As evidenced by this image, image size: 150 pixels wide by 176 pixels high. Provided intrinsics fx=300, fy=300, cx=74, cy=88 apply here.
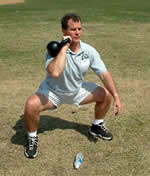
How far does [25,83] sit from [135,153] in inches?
140

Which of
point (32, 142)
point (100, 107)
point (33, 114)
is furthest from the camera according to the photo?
point (100, 107)

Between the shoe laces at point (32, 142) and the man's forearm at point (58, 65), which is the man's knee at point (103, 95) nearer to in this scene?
the man's forearm at point (58, 65)

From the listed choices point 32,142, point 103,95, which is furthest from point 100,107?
point 32,142

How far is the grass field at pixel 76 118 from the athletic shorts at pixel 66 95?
2.29 ft

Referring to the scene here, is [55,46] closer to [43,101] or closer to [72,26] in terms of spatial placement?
[72,26]

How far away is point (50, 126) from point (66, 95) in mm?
1020

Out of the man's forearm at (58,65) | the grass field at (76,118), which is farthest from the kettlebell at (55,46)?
the grass field at (76,118)

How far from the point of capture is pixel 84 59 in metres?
4.50

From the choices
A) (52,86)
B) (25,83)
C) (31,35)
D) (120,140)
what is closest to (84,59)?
(52,86)

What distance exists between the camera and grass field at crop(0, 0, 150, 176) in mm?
4316

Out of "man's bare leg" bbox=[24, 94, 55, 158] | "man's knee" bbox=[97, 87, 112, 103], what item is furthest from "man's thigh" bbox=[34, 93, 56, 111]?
"man's knee" bbox=[97, 87, 112, 103]

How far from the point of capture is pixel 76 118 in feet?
18.6

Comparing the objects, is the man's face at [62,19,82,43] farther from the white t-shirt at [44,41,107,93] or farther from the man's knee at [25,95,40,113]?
the man's knee at [25,95,40,113]

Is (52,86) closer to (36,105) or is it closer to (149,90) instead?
(36,105)
